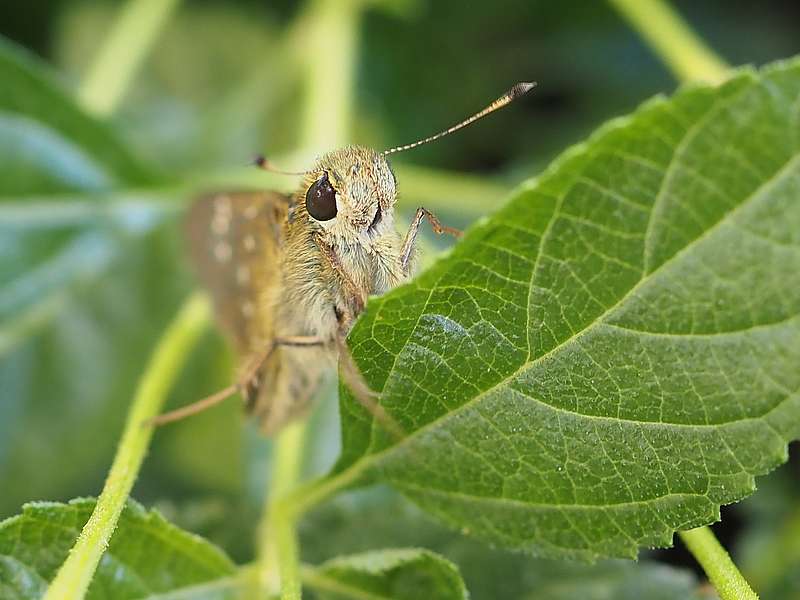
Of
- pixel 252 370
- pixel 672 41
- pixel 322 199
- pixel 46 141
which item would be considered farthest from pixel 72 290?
pixel 672 41

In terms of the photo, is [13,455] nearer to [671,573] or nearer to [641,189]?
[671,573]

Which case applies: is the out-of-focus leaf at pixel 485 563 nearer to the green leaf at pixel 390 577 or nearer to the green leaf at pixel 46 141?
the green leaf at pixel 390 577

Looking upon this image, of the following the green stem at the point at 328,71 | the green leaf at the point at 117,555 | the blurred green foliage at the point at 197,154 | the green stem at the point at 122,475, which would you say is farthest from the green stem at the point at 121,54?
the green leaf at the point at 117,555

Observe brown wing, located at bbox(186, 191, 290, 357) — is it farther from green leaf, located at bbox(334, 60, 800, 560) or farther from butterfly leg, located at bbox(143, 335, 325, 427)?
green leaf, located at bbox(334, 60, 800, 560)

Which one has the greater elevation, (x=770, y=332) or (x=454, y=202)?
(x=454, y=202)

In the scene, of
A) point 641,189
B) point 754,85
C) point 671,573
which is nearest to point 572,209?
point 641,189

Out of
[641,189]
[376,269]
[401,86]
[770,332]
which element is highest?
[401,86]

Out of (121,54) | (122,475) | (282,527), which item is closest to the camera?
(122,475)

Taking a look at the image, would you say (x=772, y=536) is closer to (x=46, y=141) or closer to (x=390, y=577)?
(x=390, y=577)
